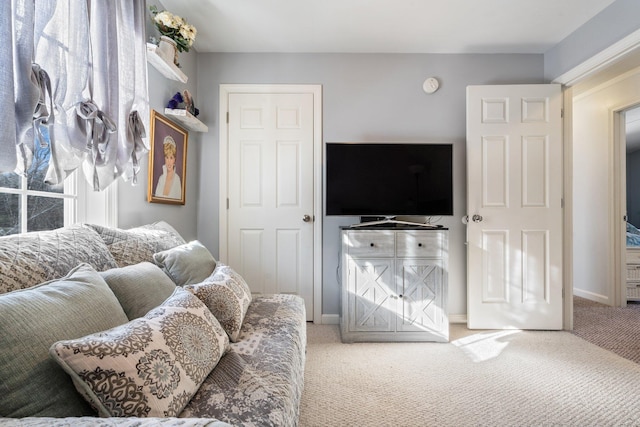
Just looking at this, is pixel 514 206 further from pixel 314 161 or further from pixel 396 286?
pixel 314 161

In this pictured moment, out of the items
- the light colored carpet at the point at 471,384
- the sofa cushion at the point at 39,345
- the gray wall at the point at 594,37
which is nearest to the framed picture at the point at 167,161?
the sofa cushion at the point at 39,345

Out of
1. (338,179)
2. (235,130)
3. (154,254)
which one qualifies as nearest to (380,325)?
(338,179)

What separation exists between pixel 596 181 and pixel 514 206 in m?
1.82

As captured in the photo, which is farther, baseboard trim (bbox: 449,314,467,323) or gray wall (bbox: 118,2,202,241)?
baseboard trim (bbox: 449,314,467,323)

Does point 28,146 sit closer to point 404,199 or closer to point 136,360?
point 136,360

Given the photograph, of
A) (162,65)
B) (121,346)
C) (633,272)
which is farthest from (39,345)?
(633,272)

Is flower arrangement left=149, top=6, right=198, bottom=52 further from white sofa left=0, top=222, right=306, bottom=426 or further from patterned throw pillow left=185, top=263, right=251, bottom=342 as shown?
patterned throw pillow left=185, top=263, right=251, bottom=342

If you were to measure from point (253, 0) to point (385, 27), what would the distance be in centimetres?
104

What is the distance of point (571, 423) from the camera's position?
1475 millimetres

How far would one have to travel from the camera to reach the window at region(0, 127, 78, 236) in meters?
1.25

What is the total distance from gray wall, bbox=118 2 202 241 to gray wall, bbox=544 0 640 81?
10.5 feet

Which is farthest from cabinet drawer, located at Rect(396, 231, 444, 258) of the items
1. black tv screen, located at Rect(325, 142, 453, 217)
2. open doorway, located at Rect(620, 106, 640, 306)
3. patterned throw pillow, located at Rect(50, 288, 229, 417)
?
open doorway, located at Rect(620, 106, 640, 306)

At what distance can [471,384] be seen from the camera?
5.91ft

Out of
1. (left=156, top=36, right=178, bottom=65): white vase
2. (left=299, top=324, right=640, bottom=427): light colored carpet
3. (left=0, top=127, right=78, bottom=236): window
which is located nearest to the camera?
(left=0, top=127, right=78, bottom=236): window
